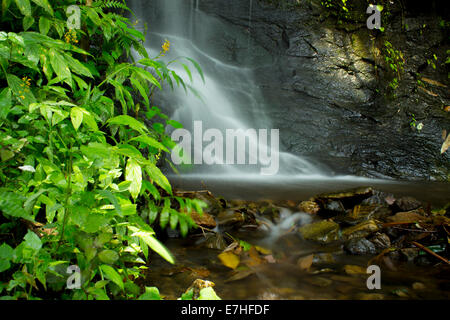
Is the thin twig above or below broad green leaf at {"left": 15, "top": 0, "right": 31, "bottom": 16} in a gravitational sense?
below

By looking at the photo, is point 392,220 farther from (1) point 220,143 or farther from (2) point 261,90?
(2) point 261,90

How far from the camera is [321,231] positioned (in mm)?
2746

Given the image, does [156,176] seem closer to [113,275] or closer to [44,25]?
[113,275]

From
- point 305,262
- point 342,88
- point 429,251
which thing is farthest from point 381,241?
point 342,88

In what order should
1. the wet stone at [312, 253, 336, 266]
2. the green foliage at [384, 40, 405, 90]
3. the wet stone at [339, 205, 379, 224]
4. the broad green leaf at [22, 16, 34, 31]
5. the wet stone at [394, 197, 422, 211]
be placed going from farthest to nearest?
the green foliage at [384, 40, 405, 90]
the wet stone at [394, 197, 422, 211]
the wet stone at [339, 205, 379, 224]
the wet stone at [312, 253, 336, 266]
the broad green leaf at [22, 16, 34, 31]

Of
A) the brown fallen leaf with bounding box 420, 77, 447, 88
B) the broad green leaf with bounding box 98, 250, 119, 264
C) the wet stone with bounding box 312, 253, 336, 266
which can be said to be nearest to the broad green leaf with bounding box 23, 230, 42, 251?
the broad green leaf with bounding box 98, 250, 119, 264

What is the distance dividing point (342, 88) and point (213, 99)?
126 inches

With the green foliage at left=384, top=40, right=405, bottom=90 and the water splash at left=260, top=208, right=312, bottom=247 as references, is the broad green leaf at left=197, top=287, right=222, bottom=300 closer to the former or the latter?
the water splash at left=260, top=208, right=312, bottom=247

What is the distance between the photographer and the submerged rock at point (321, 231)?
2689mm

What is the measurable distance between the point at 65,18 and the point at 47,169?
126 centimetres

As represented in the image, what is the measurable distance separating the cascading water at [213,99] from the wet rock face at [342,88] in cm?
31

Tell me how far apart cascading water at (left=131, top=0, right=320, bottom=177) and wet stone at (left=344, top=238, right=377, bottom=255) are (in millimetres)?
3180

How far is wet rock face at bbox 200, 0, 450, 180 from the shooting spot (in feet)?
22.5

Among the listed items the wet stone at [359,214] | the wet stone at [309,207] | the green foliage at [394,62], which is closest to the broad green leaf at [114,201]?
the wet stone at [359,214]
